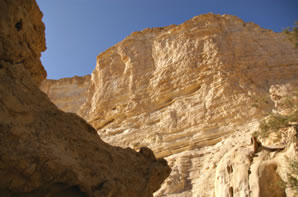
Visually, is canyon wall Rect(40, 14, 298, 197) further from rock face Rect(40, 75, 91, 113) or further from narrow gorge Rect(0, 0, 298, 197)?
rock face Rect(40, 75, 91, 113)

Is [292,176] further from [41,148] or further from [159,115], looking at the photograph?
[159,115]

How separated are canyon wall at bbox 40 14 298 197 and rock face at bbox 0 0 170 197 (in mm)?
3419

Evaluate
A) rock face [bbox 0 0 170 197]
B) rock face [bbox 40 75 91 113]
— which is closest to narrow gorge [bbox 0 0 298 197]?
rock face [bbox 0 0 170 197]

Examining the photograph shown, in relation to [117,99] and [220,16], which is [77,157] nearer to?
[117,99]

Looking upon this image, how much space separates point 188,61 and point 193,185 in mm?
9479

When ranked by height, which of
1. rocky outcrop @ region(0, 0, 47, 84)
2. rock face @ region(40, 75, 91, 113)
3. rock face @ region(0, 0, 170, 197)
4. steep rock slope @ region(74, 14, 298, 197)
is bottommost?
rock face @ region(0, 0, 170, 197)

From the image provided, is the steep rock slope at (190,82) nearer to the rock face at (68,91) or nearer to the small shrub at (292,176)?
the small shrub at (292,176)

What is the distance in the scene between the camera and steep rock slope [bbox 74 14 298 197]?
1353 cm

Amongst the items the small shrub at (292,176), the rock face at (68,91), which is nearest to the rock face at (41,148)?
the small shrub at (292,176)

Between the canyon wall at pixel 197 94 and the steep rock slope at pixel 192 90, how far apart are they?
0.18ft

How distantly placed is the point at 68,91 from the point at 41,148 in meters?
31.0

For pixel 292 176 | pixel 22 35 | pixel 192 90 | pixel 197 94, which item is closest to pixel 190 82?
pixel 192 90

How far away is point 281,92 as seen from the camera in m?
15.5

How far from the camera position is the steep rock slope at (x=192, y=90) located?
13.5m
